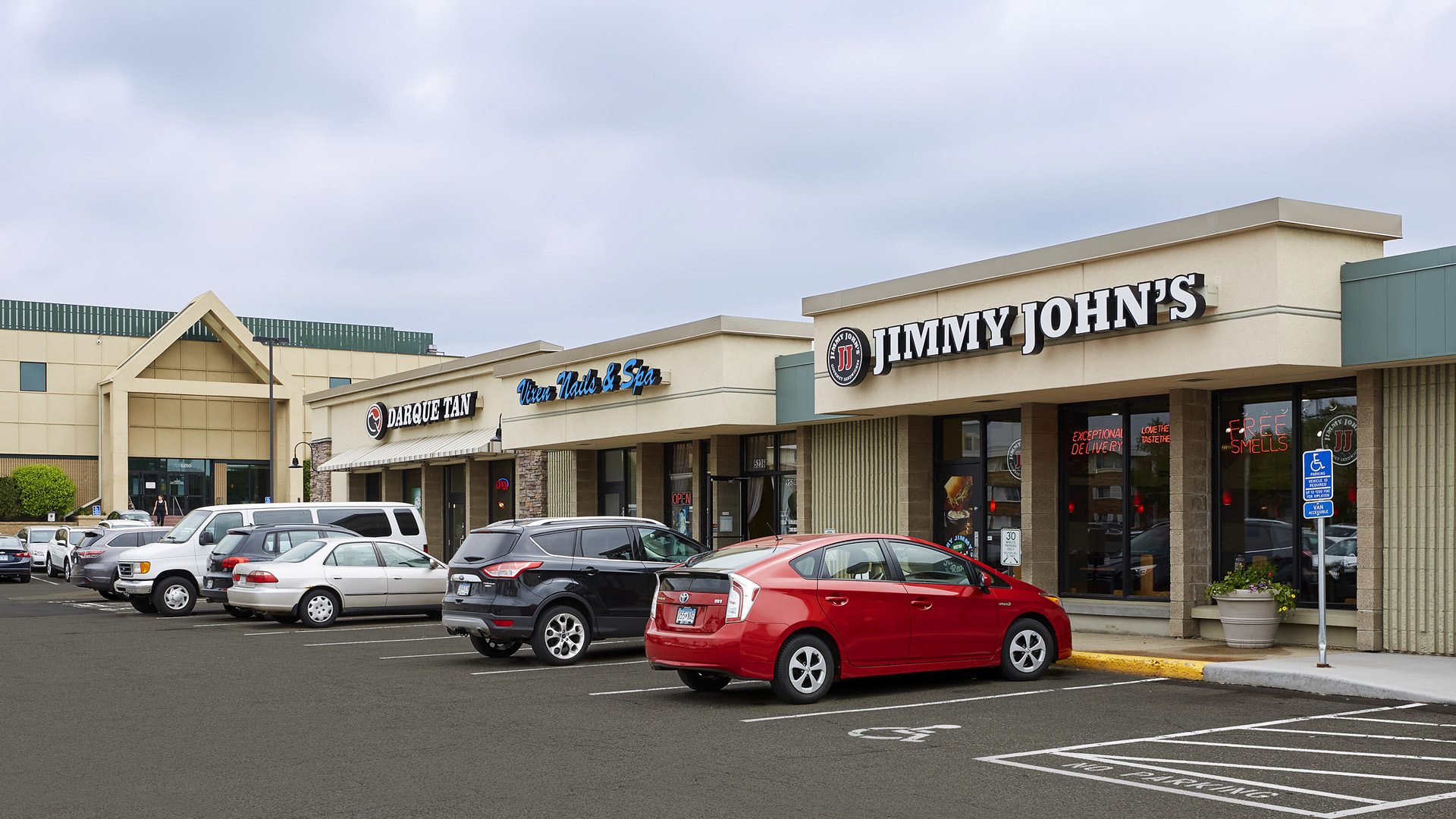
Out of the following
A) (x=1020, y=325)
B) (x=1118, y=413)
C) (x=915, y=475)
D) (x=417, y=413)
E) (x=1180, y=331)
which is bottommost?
(x=915, y=475)

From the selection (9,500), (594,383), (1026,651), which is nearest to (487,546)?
(1026,651)

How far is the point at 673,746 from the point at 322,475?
35148 mm

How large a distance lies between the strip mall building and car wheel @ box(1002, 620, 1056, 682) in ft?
11.7

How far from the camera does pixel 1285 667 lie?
521 inches

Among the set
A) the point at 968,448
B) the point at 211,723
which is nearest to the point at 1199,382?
the point at 968,448

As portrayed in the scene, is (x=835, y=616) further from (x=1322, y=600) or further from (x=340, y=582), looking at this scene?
(x=340, y=582)

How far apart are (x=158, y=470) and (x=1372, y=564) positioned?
55.7 metres

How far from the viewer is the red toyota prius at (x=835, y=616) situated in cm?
1186

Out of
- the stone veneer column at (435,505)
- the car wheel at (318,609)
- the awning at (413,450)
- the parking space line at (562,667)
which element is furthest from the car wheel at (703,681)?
the stone veneer column at (435,505)

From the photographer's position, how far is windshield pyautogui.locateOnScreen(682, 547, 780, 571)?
12367 millimetres

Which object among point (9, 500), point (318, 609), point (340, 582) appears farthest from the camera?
point (9, 500)

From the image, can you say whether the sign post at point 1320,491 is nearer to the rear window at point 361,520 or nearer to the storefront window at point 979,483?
the storefront window at point 979,483

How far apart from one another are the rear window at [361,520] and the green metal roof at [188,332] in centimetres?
3834

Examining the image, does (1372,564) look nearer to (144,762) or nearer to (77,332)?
(144,762)
